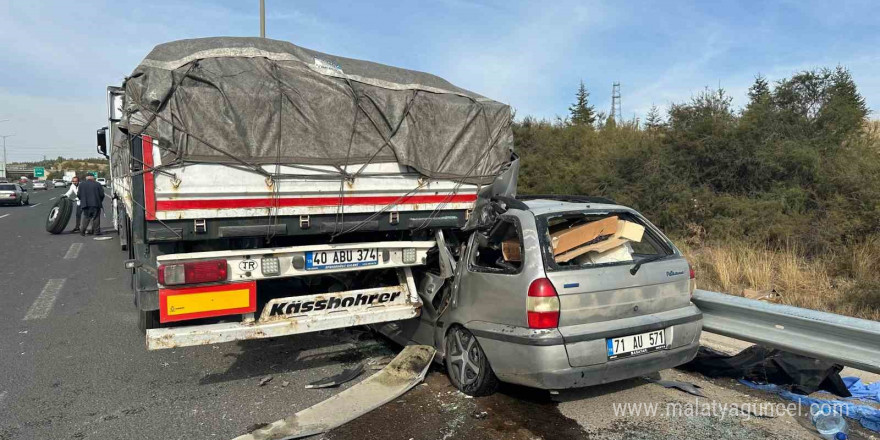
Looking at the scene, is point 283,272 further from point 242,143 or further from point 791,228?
point 791,228

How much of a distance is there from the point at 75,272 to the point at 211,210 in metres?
7.34

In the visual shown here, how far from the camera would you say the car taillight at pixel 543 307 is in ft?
12.3

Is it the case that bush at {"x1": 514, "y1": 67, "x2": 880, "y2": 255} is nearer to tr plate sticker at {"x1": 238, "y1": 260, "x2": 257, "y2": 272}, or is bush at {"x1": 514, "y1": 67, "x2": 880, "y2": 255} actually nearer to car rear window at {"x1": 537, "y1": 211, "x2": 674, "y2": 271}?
car rear window at {"x1": 537, "y1": 211, "x2": 674, "y2": 271}

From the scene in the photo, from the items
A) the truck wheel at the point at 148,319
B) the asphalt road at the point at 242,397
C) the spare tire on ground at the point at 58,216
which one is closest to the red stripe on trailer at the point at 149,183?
the truck wheel at the point at 148,319

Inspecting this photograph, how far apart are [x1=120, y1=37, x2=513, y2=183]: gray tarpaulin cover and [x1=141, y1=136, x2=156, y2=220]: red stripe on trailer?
9 centimetres

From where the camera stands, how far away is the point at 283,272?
4.57m

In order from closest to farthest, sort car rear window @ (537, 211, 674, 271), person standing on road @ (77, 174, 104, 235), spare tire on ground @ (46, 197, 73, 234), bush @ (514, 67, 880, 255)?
1. car rear window @ (537, 211, 674, 271)
2. bush @ (514, 67, 880, 255)
3. person standing on road @ (77, 174, 104, 235)
4. spare tire on ground @ (46, 197, 73, 234)

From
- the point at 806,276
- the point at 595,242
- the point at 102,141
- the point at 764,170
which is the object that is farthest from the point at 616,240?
the point at 102,141

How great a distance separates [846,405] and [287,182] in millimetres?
4368

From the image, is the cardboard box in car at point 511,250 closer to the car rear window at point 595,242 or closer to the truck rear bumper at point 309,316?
the car rear window at point 595,242

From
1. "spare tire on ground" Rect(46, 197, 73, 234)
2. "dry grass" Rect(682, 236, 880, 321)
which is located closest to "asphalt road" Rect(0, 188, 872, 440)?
"dry grass" Rect(682, 236, 880, 321)

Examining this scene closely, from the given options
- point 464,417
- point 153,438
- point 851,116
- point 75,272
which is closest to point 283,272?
point 153,438

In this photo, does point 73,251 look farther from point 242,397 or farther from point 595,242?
point 595,242

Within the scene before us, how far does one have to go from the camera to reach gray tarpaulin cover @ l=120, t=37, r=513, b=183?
4262mm
